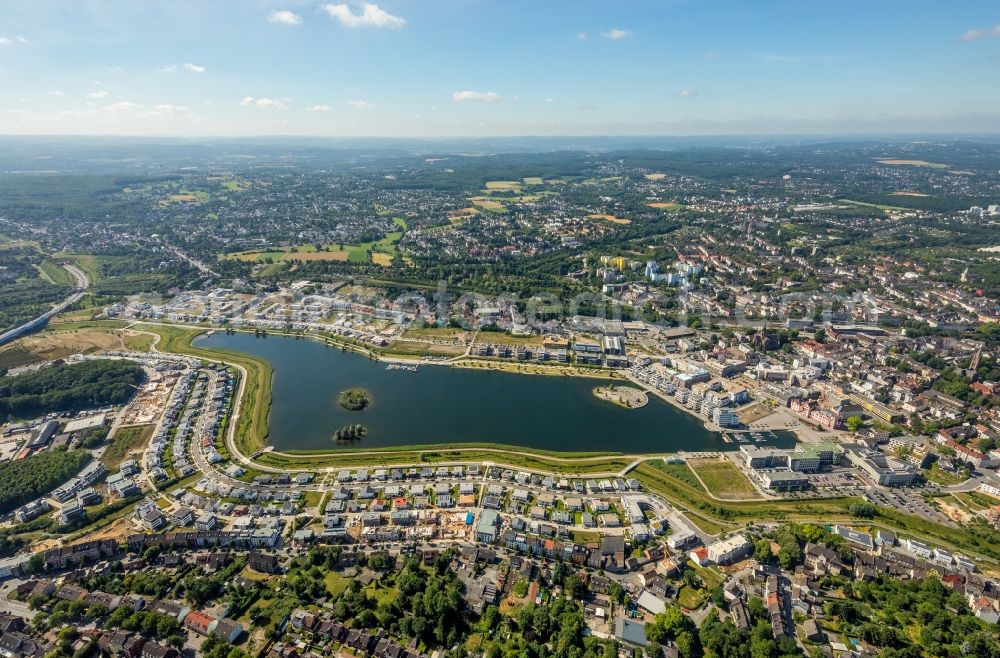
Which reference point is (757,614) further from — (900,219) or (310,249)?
(900,219)

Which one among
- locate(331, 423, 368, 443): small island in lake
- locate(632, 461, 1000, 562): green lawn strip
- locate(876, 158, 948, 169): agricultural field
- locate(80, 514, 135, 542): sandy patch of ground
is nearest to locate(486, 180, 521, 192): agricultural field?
locate(331, 423, 368, 443): small island in lake

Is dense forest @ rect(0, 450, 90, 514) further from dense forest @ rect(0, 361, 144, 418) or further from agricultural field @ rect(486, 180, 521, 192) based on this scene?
agricultural field @ rect(486, 180, 521, 192)

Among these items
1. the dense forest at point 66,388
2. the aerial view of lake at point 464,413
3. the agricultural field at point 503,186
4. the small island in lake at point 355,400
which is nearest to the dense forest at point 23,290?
the dense forest at point 66,388

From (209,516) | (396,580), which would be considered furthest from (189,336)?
(396,580)

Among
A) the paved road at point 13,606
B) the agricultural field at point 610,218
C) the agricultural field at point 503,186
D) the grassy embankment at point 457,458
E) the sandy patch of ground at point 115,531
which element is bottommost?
the paved road at point 13,606

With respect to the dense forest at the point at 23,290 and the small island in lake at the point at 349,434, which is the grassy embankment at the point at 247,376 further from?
the dense forest at the point at 23,290

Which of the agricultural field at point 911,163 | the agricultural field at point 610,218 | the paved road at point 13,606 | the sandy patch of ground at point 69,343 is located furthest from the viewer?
the agricultural field at point 911,163

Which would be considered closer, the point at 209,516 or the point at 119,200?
the point at 209,516
